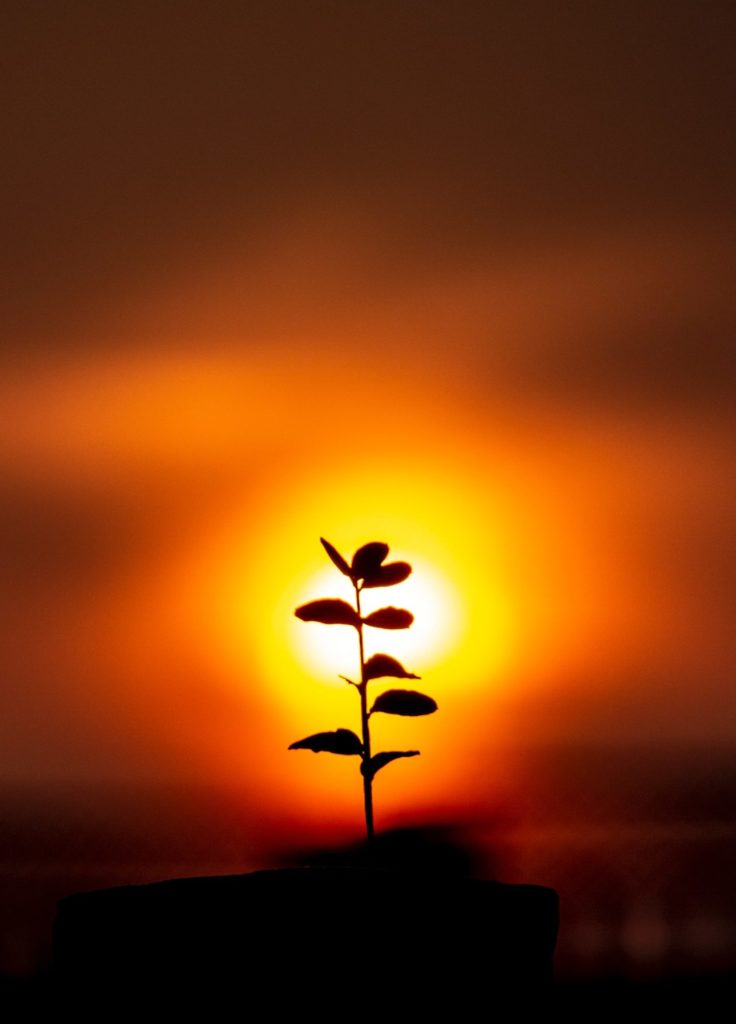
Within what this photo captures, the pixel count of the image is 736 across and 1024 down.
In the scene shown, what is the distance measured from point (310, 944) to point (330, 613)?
57cm

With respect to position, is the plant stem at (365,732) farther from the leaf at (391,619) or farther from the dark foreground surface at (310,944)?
the dark foreground surface at (310,944)

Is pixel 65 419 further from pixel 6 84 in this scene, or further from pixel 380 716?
pixel 380 716

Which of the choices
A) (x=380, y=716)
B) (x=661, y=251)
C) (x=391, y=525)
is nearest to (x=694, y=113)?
(x=661, y=251)

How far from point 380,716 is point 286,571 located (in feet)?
0.92

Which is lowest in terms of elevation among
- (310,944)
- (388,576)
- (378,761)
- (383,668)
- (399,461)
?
(310,944)

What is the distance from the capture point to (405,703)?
1.80 metres

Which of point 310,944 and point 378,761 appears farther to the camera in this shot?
point 378,761

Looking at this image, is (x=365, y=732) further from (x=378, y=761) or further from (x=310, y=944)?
(x=310, y=944)

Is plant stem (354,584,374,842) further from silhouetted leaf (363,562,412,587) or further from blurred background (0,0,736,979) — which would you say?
blurred background (0,0,736,979)

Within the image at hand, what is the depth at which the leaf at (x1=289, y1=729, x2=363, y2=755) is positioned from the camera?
1.79 meters

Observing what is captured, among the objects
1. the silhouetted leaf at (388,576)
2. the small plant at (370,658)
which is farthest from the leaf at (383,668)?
the silhouetted leaf at (388,576)

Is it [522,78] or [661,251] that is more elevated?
[522,78]

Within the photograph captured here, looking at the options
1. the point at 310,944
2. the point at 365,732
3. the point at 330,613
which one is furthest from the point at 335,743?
the point at 310,944

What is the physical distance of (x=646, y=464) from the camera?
2004mm
